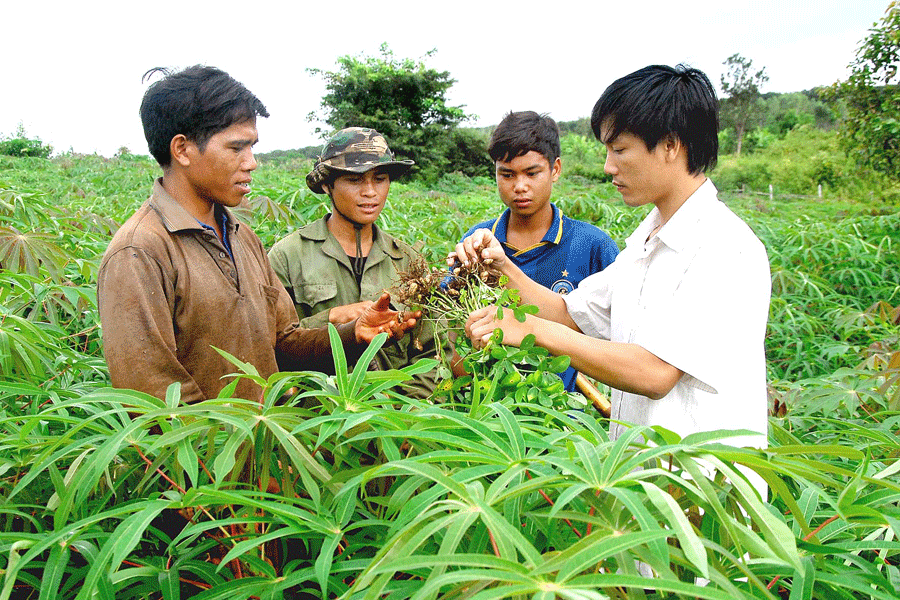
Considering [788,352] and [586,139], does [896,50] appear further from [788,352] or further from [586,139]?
[586,139]

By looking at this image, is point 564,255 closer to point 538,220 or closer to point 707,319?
point 538,220

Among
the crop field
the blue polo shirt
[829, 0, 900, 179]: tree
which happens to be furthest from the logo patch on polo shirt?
[829, 0, 900, 179]: tree

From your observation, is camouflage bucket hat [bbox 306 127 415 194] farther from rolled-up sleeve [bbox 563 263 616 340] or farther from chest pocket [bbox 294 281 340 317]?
rolled-up sleeve [bbox 563 263 616 340]

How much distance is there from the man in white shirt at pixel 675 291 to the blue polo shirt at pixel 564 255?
79cm

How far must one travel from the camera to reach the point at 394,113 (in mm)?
23125

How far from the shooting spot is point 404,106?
78.0 feet

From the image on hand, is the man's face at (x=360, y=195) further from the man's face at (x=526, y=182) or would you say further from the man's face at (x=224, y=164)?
the man's face at (x=224, y=164)

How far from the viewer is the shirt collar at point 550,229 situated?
8.13ft

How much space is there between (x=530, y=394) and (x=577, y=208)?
4774 millimetres

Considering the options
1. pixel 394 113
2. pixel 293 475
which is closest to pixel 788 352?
pixel 293 475

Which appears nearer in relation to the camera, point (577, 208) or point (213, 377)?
point (213, 377)

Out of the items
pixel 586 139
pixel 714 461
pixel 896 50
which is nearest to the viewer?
pixel 714 461

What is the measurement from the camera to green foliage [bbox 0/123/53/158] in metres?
17.0

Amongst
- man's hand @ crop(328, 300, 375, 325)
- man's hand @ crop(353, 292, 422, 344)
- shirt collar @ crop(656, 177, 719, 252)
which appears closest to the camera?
shirt collar @ crop(656, 177, 719, 252)
